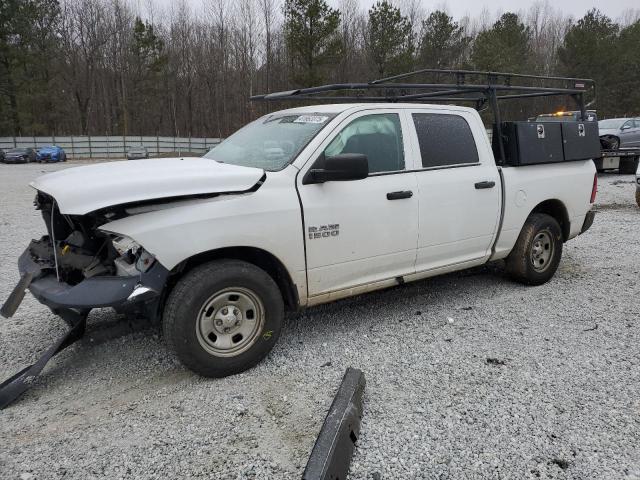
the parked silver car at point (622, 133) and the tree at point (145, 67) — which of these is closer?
the parked silver car at point (622, 133)

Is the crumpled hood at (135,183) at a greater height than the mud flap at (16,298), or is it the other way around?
the crumpled hood at (135,183)

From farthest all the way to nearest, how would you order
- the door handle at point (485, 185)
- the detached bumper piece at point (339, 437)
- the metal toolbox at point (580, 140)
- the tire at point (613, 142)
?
the tire at point (613, 142) < the metal toolbox at point (580, 140) < the door handle at point (485, 185) < the detached bumper piece at point (339, 437)

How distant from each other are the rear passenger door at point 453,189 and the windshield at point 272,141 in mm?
987

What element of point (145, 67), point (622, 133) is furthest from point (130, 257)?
point (145, 67)

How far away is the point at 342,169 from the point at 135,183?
1.39 metres

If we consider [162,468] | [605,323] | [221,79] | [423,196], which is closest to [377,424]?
[162,468]

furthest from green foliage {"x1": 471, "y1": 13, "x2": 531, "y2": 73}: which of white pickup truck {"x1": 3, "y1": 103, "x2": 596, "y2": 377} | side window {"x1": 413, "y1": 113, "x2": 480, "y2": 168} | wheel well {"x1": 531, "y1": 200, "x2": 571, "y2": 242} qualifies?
white pickup truck {"x1": 3, "y1": 103, "x2": 596, "y2": 377}

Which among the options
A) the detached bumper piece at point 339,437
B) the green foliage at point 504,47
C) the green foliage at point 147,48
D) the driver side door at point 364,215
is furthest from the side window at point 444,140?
the green foliage at point 147,48

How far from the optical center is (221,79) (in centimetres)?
5456

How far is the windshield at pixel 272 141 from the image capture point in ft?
12.6

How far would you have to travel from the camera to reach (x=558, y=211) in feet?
18.6

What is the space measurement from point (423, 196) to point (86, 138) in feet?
151

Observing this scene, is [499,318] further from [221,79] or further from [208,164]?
[221,79]

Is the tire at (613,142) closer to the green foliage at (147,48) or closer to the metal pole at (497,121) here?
the metal pole at (497,121)
